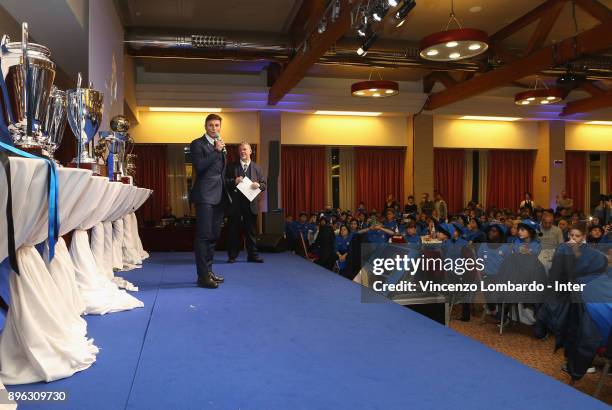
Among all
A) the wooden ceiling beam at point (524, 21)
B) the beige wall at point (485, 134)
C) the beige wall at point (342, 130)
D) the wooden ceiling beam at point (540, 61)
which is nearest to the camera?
the wooden ceiling beam at point (540, 61)

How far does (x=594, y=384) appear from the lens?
9.70ft

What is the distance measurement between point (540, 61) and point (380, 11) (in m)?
3.26

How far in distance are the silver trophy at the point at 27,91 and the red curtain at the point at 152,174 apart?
874 cm

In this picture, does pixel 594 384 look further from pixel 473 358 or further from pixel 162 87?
pixel 162 87

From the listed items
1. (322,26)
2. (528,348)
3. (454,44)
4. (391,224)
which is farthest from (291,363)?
(391,224)

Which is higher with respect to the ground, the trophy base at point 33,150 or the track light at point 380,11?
the track light at point 380,11

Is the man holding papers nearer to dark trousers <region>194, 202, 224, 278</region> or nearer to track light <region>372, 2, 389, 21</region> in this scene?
dark trousers <region>194, 202, 224, 278</region>

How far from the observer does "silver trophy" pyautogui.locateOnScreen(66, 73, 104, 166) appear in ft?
7.98

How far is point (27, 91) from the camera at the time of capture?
168 centimetres

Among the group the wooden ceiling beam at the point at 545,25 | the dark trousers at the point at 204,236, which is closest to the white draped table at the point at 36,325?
the dark trousers at the point at 204,236

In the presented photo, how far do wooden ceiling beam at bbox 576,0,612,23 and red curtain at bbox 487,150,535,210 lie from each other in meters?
5.86

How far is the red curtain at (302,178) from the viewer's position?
10883 millimetres

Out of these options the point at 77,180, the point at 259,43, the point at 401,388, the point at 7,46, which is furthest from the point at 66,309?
the point at 259,43

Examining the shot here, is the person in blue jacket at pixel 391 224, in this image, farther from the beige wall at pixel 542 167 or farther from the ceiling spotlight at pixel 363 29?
the beige wall at pixel 542 167
